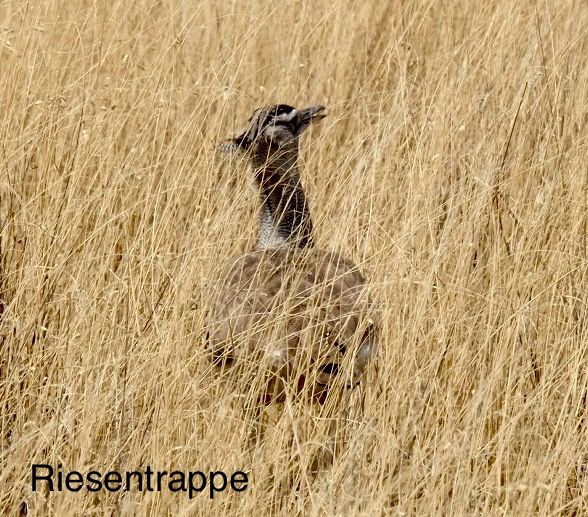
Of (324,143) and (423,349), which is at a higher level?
(324,143)

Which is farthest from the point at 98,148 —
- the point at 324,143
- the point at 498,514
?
the point at 498,514

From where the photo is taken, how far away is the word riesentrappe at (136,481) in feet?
11.9

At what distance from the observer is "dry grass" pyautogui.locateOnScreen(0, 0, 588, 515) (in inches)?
147

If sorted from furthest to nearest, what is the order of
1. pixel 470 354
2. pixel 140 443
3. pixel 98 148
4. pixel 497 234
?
1. pixel 98 148
2. pixel 497 234
3. pixel 470 354
4. pixel 140 443

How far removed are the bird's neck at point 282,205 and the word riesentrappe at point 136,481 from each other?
1.61 meters

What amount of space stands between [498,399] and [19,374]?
62.8 inches

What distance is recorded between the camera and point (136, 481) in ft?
12.0

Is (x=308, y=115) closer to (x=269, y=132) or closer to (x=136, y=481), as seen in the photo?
(x=269, y=132)

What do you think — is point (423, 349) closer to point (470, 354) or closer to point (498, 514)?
point (470, 354)

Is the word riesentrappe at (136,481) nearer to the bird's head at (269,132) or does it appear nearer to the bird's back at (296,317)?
the bird's back at (296,317)

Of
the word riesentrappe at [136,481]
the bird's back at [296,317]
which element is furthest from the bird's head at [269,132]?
the word riesentrappe at [136,481]

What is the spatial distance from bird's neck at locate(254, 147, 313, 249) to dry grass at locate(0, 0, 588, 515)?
0.10 metres

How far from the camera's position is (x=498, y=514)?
11.7 ft

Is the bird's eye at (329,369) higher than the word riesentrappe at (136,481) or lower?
higher
